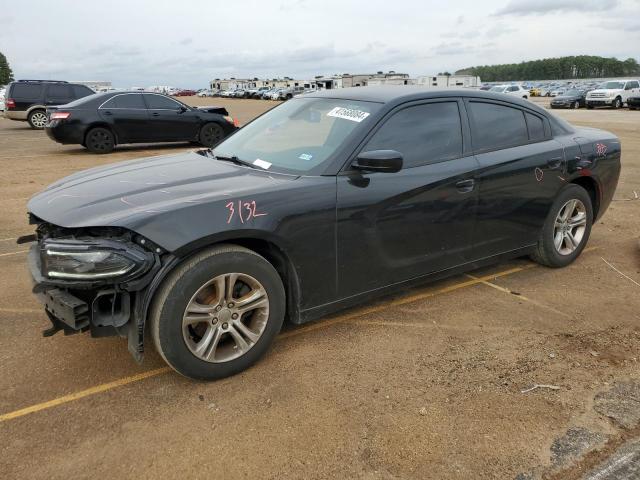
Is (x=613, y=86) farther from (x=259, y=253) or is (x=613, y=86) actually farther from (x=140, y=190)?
(x=140, y=190)

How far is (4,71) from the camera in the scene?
11088cm

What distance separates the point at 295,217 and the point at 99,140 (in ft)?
35.7

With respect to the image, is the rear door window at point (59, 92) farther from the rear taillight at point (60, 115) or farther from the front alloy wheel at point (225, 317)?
the front alloy wheel at point (225, 317)

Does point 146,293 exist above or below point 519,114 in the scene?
below

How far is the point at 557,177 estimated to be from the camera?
4445mm

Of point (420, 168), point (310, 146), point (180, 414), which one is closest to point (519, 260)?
point (420, 168)

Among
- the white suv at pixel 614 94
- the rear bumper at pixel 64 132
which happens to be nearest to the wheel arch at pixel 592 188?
the rear bumper at pixel 64 132

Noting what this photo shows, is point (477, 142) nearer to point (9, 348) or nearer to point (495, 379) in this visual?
point (495, 379)

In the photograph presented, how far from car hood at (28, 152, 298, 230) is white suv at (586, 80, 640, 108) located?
36095mm

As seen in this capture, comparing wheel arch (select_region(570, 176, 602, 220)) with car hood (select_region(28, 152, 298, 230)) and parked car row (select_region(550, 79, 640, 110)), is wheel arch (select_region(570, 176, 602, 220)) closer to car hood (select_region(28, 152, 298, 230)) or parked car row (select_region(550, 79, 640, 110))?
car hood (select_region(28, 152, 298, 230))

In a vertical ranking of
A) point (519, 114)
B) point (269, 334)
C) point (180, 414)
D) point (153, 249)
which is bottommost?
point (180, 414)

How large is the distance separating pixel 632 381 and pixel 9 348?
3822 millimetres

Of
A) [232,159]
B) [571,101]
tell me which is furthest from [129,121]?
[571,101]

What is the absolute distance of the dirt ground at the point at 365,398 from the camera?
2365mm
